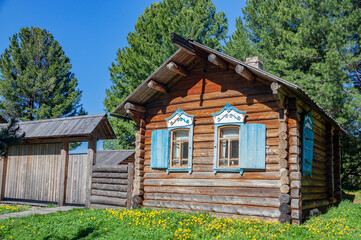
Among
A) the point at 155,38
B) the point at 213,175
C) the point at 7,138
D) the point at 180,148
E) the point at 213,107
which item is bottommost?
the point at 213,175

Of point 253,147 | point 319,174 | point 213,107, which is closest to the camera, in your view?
point 253,147

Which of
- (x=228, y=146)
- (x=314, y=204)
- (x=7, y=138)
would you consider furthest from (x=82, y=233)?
(x=314, y=204)

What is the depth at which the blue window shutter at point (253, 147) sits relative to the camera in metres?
11.8

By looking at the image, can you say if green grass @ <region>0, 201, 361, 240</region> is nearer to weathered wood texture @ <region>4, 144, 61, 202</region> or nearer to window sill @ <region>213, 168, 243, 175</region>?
window sill @ <region>213, 168, 243, 175</region>

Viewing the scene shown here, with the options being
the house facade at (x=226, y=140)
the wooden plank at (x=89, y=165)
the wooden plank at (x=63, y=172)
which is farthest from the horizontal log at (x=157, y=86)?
the wooden plank at (x=63, y=172)

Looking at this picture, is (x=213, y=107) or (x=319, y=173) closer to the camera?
(x=213, y=107)

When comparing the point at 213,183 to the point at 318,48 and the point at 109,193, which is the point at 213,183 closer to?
the point at 109,193

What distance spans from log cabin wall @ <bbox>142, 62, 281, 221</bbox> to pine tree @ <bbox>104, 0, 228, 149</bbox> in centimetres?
1290

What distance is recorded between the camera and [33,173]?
1672cm

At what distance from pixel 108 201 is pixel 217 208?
15.0ft

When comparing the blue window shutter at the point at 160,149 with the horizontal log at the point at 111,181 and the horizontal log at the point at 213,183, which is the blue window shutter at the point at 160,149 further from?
the horizontal log at the point at 111,181

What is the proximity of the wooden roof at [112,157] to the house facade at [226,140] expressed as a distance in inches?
267

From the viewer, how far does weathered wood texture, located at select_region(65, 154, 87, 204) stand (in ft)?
52.5

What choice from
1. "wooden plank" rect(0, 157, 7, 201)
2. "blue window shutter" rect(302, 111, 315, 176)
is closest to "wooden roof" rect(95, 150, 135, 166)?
"wooden plank" rect(0, 157, 7, 201)
